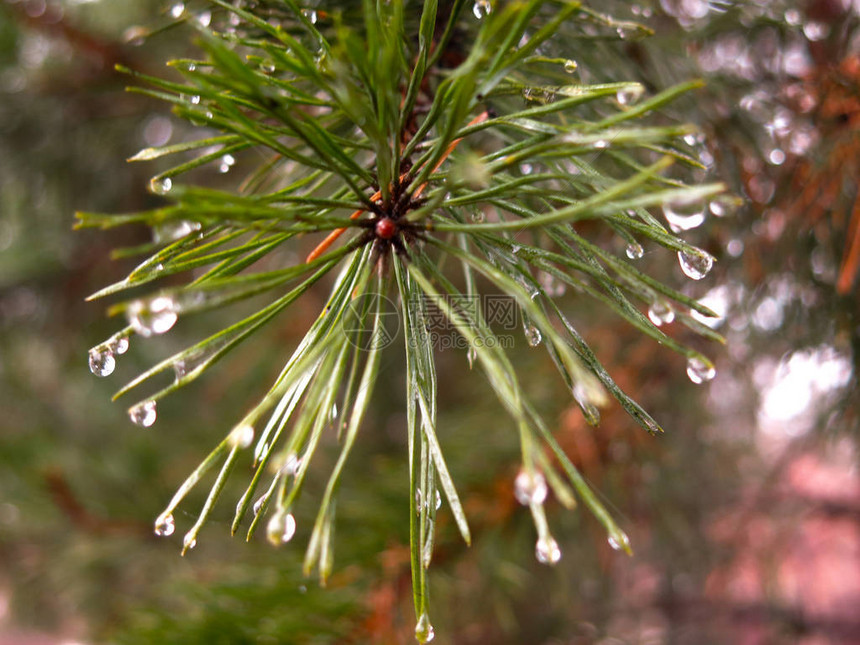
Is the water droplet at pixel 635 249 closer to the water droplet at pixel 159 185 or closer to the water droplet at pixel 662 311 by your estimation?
the water droplet at pixel 662 311

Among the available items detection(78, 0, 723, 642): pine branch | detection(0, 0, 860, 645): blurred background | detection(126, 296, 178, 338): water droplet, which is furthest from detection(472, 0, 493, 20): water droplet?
detection(126, 296, 178, 338): water droplet

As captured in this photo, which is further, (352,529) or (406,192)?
(352,529)

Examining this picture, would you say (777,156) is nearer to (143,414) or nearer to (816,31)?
(816,31)

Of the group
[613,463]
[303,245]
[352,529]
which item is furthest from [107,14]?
[613,463]

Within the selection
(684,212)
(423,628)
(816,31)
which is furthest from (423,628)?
(816,31)

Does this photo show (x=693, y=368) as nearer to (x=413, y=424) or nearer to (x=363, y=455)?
(x=413, y=424)
